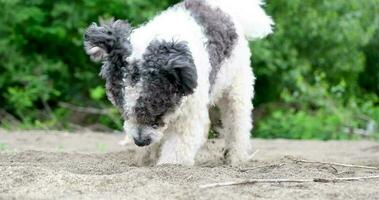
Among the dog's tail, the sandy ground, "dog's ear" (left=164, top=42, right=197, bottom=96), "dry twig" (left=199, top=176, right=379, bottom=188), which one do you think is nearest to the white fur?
the dog's tail

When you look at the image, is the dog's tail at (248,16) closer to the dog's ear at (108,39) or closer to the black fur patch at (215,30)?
the black fur patch at (215,30)

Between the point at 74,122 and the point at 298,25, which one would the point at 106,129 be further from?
the point at 298,25

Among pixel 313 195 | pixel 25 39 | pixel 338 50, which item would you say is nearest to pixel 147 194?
pixel 313 195

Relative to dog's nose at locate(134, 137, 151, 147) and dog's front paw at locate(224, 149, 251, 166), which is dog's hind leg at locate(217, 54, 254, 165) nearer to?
dog's front paw at locate(224, 149, 251, 166)

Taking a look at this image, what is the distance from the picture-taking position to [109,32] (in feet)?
20.7

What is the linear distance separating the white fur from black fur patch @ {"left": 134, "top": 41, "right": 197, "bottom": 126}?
3.7 inches

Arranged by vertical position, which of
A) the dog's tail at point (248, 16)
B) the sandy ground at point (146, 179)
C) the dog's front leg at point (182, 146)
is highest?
the dog's tail at point (248, 16)

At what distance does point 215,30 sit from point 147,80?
110cm

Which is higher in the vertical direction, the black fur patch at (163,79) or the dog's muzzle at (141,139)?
the black fur patch at (163,79)

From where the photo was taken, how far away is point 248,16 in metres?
7.80

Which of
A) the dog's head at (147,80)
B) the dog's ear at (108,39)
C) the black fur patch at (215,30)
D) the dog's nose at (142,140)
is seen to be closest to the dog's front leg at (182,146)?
the dog's head at (147,80)

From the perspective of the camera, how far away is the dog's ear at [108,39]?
6203 mm

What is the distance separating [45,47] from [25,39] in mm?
446

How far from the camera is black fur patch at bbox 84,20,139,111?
609 cm
